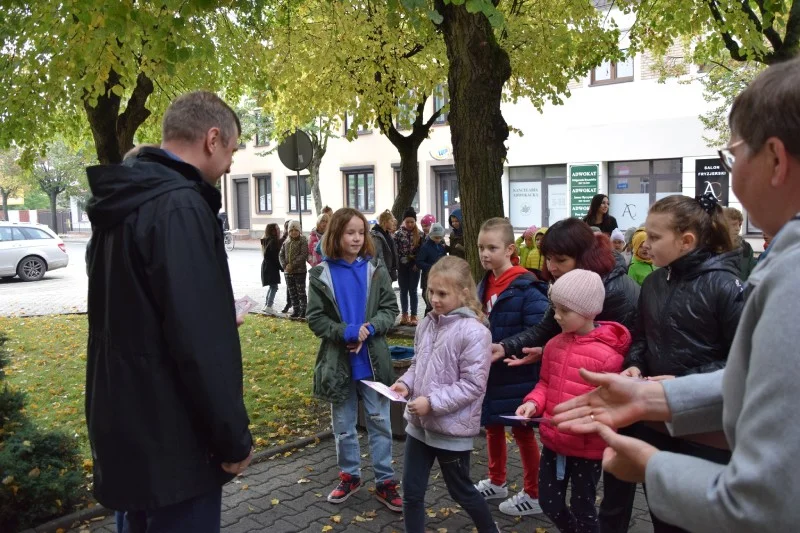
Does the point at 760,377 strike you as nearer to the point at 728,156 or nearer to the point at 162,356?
the point at 728,156

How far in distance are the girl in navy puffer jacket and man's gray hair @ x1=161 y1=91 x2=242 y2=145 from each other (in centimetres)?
208

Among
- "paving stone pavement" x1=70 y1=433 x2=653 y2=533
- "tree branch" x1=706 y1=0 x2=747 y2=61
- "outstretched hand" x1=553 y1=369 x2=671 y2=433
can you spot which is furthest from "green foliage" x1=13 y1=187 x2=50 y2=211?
"outstretched hand" x1=553 y1=369 x2=671 y2=433

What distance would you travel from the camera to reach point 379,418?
4805 mm

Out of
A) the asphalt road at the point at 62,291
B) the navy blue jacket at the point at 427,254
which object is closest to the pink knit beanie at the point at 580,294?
the navy blue jacket at the point at 427,254

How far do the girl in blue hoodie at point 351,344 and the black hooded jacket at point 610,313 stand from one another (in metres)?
0.99

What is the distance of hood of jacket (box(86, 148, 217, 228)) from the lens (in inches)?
98.9

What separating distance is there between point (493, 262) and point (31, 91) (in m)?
8.66

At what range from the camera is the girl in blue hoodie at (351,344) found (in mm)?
4773

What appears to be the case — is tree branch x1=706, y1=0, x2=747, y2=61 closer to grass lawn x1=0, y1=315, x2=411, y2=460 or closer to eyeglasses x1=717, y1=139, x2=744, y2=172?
grass lawn x1=0, y1=315, x2=411, y2=460

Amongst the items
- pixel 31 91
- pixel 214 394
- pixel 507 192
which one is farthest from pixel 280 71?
pixel 507 192

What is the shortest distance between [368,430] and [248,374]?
15.2ft

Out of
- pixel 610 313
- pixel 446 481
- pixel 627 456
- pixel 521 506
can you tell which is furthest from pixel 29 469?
pixel 627 456

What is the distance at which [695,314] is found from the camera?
3.21 meters

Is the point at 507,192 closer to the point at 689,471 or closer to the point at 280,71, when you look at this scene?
the point at 280,71
